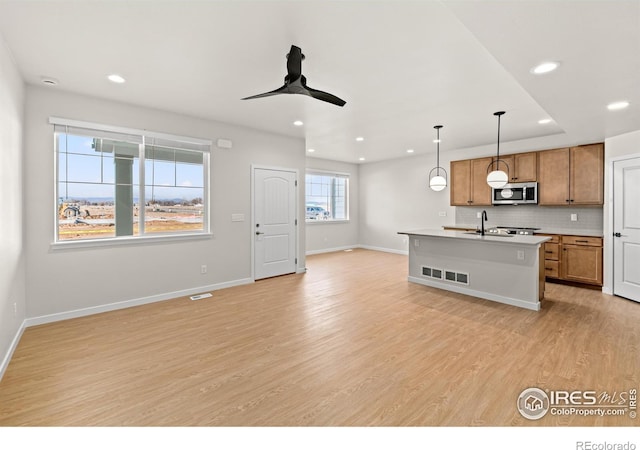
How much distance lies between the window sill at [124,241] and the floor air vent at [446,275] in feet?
12.0

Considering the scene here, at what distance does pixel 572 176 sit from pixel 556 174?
0.24m

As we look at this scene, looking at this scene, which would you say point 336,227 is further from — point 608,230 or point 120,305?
point 120,305

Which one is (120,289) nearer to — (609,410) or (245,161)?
(245,161)

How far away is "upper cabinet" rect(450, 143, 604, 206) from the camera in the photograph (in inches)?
197

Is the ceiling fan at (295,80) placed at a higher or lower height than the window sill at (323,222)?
higher

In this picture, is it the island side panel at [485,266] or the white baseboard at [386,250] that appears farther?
the white baseboard at [386,250]

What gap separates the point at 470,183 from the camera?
658 cm

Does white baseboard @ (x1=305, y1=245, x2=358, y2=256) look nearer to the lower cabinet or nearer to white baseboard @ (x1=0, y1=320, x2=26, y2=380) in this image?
the lower cabinet

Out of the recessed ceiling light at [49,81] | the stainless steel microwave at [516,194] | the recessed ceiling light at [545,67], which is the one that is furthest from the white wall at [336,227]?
the recessed ceiling light at [545,67]

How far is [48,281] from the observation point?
3508 mm

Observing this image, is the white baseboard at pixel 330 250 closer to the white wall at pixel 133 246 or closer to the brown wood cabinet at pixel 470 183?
the white wall at pixel 133 246

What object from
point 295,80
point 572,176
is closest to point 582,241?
point 572,176

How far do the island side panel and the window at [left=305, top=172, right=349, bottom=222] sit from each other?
3.96 m

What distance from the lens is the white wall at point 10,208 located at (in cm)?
248
